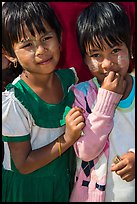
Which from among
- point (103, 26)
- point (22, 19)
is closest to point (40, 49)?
point (22, 19)

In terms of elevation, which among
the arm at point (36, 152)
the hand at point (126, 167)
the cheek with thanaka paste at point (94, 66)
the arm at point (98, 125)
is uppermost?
the cheek with thanaka paste at point (94, 66)

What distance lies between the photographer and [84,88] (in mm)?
1530

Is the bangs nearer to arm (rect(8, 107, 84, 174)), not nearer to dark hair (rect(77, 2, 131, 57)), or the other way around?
dark hair (rect(77, 2, 131, 57))

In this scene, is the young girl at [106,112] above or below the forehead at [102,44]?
below

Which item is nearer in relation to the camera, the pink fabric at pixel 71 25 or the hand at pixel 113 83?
the hand at pixel 113 83

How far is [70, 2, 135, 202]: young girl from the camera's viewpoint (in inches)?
57.3

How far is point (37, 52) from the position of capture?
1.45 m

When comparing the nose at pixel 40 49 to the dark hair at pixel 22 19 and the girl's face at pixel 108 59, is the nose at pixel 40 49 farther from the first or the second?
the girl's face at pixel 108 59

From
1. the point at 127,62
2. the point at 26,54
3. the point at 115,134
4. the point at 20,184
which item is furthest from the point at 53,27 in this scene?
the point at 20,184

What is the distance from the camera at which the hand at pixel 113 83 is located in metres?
1.45

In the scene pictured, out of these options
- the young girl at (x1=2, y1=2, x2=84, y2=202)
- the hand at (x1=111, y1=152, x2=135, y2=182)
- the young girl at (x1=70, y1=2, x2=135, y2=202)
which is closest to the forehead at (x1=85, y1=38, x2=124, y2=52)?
the young girl at (x1=70, y1=2, x2=135, y2=202)

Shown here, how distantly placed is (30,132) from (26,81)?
0.17 meters

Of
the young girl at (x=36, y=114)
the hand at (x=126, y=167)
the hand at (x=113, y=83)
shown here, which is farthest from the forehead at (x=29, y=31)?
the hand at (x=126, y=167)

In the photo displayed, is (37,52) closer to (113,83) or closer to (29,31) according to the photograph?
(29,31)
